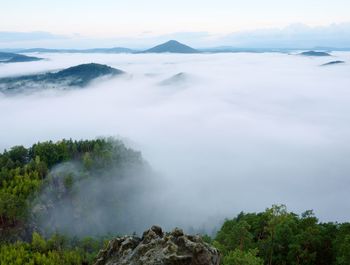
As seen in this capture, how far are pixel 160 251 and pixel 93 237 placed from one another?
9449 cm

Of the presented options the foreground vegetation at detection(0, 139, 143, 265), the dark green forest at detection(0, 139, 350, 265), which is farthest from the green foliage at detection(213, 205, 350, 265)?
the foreground vegetation at detection(0, 139, 143, 265)

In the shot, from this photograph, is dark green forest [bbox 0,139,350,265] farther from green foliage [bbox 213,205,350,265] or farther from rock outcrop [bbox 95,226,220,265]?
rock outcrop [bbox 95,226,220,265]

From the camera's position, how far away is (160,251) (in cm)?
2767

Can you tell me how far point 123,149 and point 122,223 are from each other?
30.2 m

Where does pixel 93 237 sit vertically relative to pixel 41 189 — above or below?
below

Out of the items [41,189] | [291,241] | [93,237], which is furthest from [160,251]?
[93,237]

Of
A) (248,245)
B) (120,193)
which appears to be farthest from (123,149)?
(248,245)

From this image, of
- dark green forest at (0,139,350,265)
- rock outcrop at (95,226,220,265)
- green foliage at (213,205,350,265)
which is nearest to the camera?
rock outcrop at (95,226,220,265)

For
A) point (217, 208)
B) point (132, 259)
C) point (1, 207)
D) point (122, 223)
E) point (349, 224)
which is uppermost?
point (132, 259)

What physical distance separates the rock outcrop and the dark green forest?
1463cm

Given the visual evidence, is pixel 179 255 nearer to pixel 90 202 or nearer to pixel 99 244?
pixel 99 244

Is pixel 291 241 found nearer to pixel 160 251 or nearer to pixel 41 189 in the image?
pixel 160 251

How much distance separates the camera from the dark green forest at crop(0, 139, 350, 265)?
55375 mm

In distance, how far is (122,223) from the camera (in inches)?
5443
